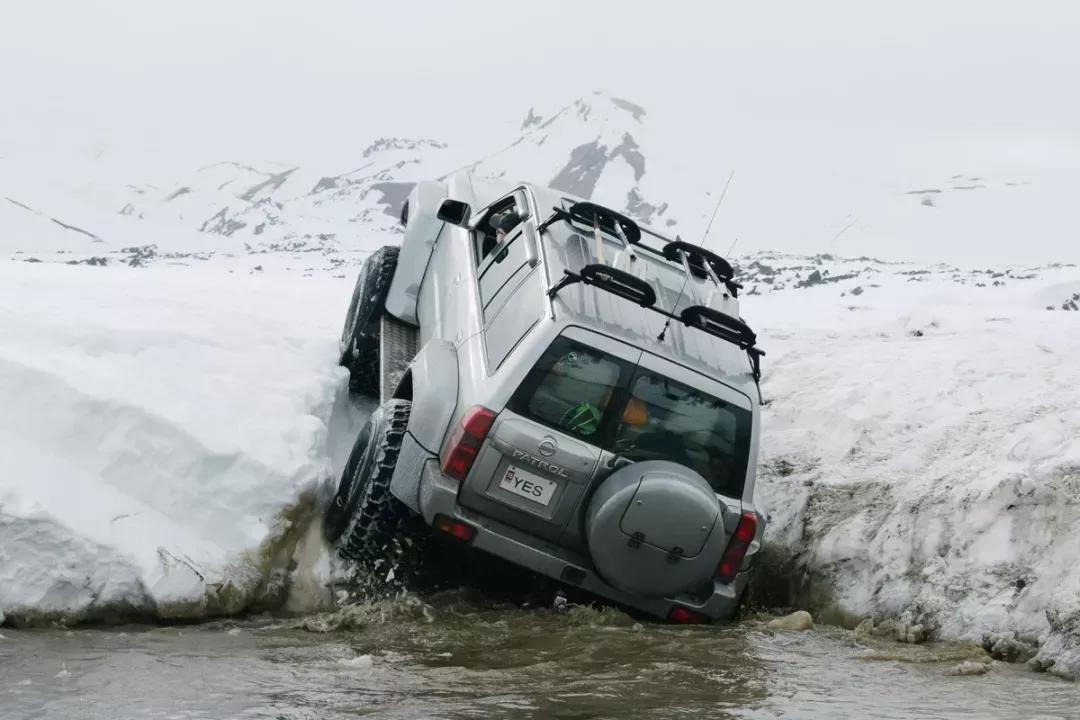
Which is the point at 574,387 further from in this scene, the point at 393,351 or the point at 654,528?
the point at 393,351

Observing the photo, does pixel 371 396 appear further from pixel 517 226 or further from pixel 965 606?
pixel 965 606

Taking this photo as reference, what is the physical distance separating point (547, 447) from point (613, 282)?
96 cm

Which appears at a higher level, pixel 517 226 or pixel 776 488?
pixel 517 226

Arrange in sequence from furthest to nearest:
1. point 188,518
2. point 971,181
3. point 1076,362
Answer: point 971,181, point 1076,362, point 188,518

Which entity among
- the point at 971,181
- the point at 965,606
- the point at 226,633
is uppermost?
the point at 971,181

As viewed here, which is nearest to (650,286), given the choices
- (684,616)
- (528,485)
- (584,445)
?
(584,445)

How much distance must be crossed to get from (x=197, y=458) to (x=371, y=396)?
2.30m

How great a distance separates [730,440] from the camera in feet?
17.3

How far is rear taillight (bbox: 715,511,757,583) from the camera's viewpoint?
5250 mm

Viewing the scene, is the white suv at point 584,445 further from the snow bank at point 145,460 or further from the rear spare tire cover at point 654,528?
the snow bank at point 145,460

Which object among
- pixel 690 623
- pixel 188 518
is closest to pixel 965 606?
pixel 690 623

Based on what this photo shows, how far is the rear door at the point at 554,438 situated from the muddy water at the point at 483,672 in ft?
1.91

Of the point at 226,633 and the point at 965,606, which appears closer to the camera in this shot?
the point at 226,633

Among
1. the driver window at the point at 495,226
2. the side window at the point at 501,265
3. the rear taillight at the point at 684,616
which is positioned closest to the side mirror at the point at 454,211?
the driver window at the point at 495,226
